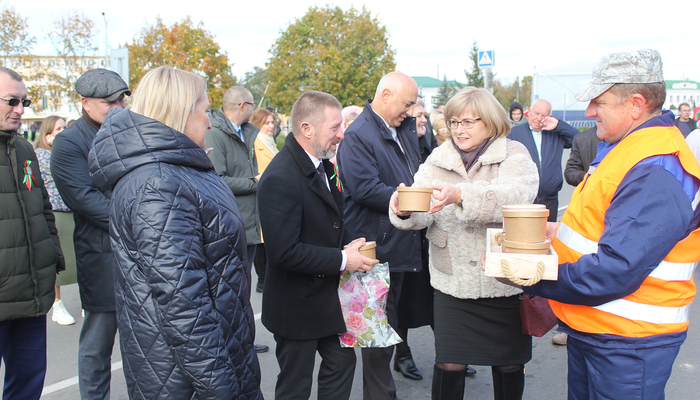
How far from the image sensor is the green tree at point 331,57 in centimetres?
3272

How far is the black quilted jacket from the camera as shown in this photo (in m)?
1.77

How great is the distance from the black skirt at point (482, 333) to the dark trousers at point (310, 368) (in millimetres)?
543

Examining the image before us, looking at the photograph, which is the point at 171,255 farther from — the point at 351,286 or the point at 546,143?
the point at 546,143

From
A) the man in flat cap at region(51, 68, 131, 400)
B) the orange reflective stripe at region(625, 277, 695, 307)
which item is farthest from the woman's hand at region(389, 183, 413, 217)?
the man in flat cap at region(51, 68, 131, 400)

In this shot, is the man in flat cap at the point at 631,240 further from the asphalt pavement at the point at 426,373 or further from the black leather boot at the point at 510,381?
the asphalt pavement at the point at 426,373

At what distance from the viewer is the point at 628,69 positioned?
195cm

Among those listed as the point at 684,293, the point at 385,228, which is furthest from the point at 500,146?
the point at 684,293

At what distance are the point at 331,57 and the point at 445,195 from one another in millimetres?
31332

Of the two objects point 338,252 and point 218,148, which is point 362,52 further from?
point 338,252

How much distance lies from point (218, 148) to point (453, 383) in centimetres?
329

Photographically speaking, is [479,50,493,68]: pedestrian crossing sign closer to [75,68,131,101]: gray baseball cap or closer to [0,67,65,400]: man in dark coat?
[75,68,131,101]: gray baseball cap

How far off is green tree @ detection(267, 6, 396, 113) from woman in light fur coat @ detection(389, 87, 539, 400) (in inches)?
1171

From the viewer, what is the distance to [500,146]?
2.88m

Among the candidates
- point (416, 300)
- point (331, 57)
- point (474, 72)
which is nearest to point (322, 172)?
point (416, 300)
